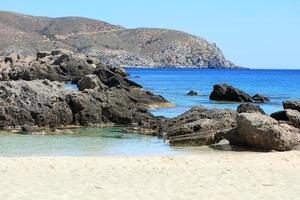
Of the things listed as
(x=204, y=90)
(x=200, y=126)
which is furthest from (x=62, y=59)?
(x=200, y=126)

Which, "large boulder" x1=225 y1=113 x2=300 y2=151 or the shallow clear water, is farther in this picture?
the shallow clear water

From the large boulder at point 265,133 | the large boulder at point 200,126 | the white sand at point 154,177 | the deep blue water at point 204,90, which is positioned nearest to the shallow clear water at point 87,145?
the large boulder at point 200,126

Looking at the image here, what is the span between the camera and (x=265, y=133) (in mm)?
19328

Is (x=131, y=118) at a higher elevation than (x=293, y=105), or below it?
below

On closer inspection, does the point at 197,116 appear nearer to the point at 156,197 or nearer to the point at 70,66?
the point at 156,197

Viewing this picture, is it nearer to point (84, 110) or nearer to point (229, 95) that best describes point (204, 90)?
point (229, 95)

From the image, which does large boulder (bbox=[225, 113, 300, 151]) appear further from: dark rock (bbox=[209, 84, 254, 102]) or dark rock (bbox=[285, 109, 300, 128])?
dark rock (bbox=[209, 84, 254, 102])

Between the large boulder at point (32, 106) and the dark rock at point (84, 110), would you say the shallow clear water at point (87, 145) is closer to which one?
the large boulder at point (32, 106)

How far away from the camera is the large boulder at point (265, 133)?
19281 mm

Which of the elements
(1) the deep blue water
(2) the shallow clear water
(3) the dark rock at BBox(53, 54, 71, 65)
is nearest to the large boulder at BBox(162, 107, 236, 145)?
(2) the shallow clear water

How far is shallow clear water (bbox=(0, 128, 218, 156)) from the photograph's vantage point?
64.0 feet

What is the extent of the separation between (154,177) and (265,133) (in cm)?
673

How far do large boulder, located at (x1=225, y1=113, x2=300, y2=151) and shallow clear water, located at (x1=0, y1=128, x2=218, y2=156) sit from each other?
4.93 ft

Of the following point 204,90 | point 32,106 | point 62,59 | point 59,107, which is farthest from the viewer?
point 62,59
